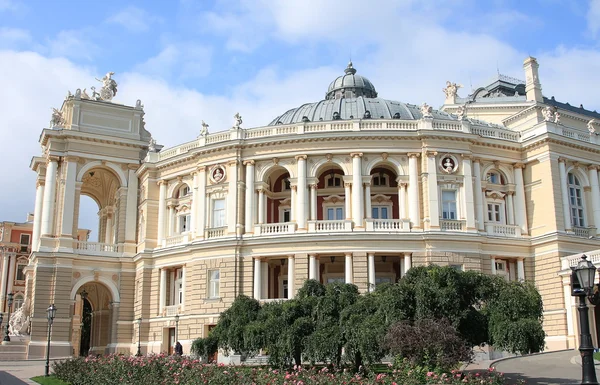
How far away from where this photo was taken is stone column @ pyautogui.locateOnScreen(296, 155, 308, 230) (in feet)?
140

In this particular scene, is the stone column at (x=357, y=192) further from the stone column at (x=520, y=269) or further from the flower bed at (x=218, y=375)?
the flower bed at (x=218, y=375)

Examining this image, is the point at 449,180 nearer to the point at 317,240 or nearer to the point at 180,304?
the point at 317,240

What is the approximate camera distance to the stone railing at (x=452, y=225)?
42.1m

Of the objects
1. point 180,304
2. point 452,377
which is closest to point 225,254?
point 180,304

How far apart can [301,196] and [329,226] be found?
2696mm

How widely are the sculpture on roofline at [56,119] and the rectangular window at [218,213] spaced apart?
14.8m

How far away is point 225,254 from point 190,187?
7.19 m

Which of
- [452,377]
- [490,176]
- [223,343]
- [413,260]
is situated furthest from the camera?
[490,176]

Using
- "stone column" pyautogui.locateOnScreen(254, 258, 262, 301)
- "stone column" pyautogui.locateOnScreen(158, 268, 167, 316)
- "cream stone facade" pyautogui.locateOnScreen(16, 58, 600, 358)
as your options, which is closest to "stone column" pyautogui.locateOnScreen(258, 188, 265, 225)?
"cream stone facade" pyautogui.locateOnScreen(16, 58, 600, 358)

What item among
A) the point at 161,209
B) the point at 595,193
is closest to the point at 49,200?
the point at 161,209

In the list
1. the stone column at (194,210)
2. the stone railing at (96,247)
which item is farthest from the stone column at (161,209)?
the stone railing at (96,247)

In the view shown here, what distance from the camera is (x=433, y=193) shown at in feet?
139

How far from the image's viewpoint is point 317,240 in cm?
4166

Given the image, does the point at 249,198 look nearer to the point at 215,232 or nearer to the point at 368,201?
the point at 215,232
